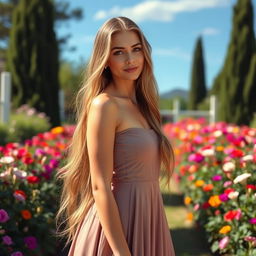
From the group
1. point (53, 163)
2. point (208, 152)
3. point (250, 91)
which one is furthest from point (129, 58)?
point (250, 91)

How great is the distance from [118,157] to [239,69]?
10.5 meters

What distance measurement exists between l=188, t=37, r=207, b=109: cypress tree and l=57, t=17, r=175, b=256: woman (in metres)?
25.2

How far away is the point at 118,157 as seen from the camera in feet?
5.38

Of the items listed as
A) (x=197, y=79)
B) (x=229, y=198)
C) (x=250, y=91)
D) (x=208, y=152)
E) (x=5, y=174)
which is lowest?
(x=229, y=198)

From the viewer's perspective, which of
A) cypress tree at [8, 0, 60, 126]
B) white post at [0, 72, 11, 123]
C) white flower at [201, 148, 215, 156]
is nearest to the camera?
white flower at [201, 148, 215, 156]

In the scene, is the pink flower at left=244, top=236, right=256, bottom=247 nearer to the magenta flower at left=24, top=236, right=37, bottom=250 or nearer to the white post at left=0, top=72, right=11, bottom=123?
the magenta flower at left=24, top=236, right=37, bottom=250

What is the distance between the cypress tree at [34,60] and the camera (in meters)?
9.12

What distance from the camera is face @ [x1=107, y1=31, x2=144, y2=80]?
169cm

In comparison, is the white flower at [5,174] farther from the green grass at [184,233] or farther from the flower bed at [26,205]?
the green grass at [184,233]

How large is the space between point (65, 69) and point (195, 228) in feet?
81.2

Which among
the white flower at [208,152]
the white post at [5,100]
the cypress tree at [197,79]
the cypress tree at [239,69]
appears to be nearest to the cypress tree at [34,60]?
the white post at [5,100]

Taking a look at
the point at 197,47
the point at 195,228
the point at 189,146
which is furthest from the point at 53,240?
the point at 197,47

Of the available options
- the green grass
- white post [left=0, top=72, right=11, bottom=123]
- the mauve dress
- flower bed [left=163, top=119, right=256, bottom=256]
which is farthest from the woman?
white post [left=0, top=72, right=11, bottom=123]

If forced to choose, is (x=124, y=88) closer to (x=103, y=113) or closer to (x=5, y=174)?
(x=103, y=113)
